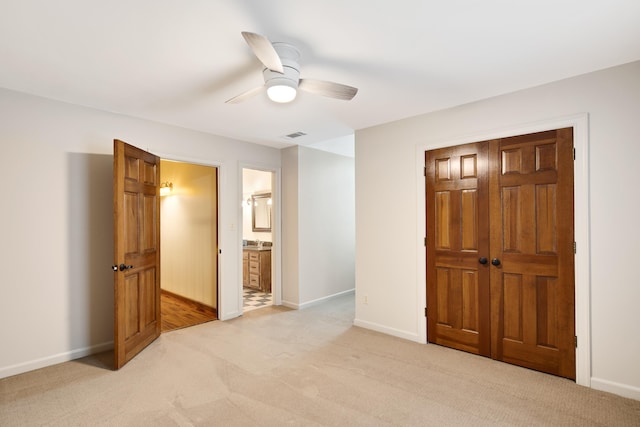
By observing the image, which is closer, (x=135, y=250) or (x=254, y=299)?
(x=135, y=250)

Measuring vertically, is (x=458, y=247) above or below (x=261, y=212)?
below

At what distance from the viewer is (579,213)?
8.61 ft

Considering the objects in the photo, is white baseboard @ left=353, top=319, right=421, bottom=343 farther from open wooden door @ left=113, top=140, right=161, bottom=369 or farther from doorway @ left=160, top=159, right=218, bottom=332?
open wooden door @ left=113, top=140, right=161, bottom=369

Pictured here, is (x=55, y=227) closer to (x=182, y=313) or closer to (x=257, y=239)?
(x=182, y=313)

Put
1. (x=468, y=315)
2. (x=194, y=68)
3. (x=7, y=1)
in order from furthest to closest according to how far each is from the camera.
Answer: (x=468, y=315), (x=194, y=68), (x=7, y=1)

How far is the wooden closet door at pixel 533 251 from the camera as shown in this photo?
2.69m

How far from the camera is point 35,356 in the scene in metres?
2.90

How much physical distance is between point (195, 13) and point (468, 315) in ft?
11.0

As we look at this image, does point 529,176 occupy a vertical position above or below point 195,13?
below

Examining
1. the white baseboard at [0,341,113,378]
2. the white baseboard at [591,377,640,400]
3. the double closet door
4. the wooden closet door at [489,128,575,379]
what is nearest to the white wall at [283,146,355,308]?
the double closet door

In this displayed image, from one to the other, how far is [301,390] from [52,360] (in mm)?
2364

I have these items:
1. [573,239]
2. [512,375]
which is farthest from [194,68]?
[512,375]

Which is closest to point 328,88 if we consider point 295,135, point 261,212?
point 295,135

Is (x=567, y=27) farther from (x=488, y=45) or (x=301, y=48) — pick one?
(x=301, y=48)
